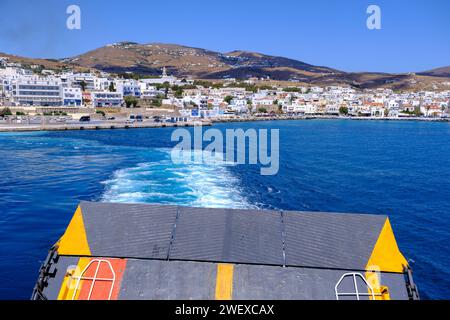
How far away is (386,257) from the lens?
741 centimetres

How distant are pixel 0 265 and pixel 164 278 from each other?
6.53m

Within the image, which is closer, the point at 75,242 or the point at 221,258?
the point at 221,258

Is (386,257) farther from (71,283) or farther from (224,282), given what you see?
(71,283)

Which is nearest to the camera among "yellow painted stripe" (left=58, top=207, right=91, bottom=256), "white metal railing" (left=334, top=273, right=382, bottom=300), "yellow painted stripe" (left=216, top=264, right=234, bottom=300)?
"white metal railing" (left=334, top=273, right=382, bottom=300)

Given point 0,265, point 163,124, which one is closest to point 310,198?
point 0,265

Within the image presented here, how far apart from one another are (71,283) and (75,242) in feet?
2.74

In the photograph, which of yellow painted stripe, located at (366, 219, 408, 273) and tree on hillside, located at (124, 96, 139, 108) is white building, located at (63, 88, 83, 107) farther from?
yellow painted stripe, located at (366, 219, 408, 273)

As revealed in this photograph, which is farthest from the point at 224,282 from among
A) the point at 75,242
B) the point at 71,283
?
the point at 75,242

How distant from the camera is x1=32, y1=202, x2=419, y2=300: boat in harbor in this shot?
7059 mm

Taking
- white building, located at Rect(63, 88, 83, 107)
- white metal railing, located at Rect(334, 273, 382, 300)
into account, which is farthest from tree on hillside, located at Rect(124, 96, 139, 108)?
white metal railing, located at Rect(334, 273, 382, 300)

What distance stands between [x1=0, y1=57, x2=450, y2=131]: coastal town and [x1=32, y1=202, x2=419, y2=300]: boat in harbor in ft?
156
